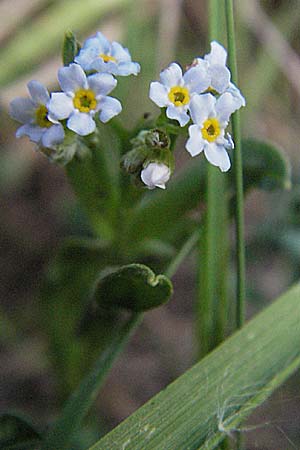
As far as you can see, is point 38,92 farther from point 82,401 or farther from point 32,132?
point 82,401

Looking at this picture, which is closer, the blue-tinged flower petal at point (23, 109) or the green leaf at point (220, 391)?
the green leaf at point (220, 391)

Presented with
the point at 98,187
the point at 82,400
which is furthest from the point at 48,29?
the point at 82,400

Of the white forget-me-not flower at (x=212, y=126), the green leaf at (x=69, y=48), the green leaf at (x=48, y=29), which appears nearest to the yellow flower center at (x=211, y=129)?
the white forget-me-not flower at (x=212, y=126)

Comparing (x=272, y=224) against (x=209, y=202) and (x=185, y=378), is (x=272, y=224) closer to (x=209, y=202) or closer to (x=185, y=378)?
(x=209, y=202)

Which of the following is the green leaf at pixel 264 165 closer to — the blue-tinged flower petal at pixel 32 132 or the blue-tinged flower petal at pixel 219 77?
the blue-tinged flower petal at pixel 219 77

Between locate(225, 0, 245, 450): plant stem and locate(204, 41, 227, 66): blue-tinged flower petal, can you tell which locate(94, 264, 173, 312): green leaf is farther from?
locate(204, 41, 227, 66): blue-tinged flower petal

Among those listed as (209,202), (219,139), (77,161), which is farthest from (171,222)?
(219,139)
